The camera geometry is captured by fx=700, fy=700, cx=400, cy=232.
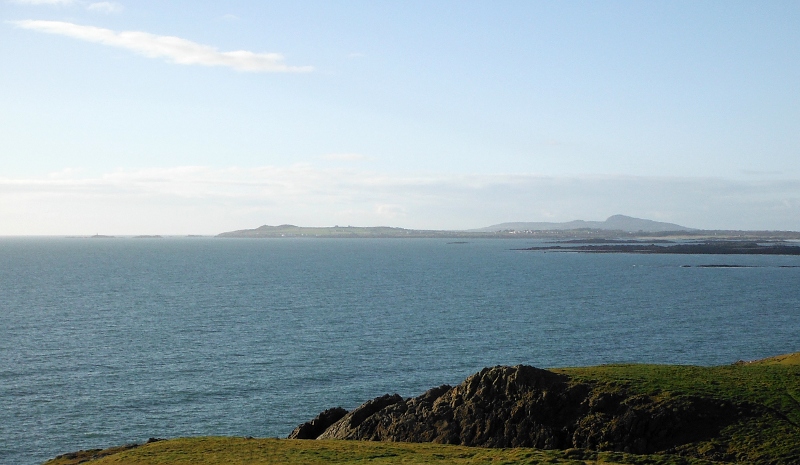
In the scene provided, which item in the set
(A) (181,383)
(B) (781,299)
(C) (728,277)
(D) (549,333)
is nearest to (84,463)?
(A) (181,383)

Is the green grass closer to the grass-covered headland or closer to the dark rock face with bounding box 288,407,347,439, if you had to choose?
the grass-covered headland

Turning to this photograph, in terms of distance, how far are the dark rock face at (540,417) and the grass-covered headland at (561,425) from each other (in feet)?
0.18

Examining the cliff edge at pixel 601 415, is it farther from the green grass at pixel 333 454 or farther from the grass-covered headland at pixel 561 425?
the green grass at pixel 333 454

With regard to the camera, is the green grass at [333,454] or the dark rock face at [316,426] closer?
the green grass at [333,454]

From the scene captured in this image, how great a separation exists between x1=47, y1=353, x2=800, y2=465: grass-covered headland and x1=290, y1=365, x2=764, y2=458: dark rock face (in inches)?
2.2

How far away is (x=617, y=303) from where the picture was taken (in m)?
122

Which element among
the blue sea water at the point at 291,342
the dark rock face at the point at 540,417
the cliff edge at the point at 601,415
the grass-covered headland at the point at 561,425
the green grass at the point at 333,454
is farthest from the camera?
Result: the blue sea water at the point at 291,342

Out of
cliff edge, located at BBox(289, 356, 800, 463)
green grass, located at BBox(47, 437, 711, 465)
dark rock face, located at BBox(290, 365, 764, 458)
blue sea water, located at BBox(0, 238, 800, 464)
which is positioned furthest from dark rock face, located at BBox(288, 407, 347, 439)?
blue sea water, located at BBox(0, 238, 800, 464)

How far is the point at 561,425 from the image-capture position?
37.7m

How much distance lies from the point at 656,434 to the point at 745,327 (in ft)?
214

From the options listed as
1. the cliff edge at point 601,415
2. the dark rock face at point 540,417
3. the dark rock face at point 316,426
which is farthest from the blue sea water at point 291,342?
the cliff edge at point 601,415

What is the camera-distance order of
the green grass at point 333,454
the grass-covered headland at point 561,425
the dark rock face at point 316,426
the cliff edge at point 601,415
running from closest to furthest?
the green grass at point 333,454
the grass-covered headland at point 561,425
the cliff edge at point 601,415
the dark rock face at point 316,426

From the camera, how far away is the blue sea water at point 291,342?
53.9 m

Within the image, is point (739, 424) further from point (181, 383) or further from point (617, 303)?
point (617, 303)
